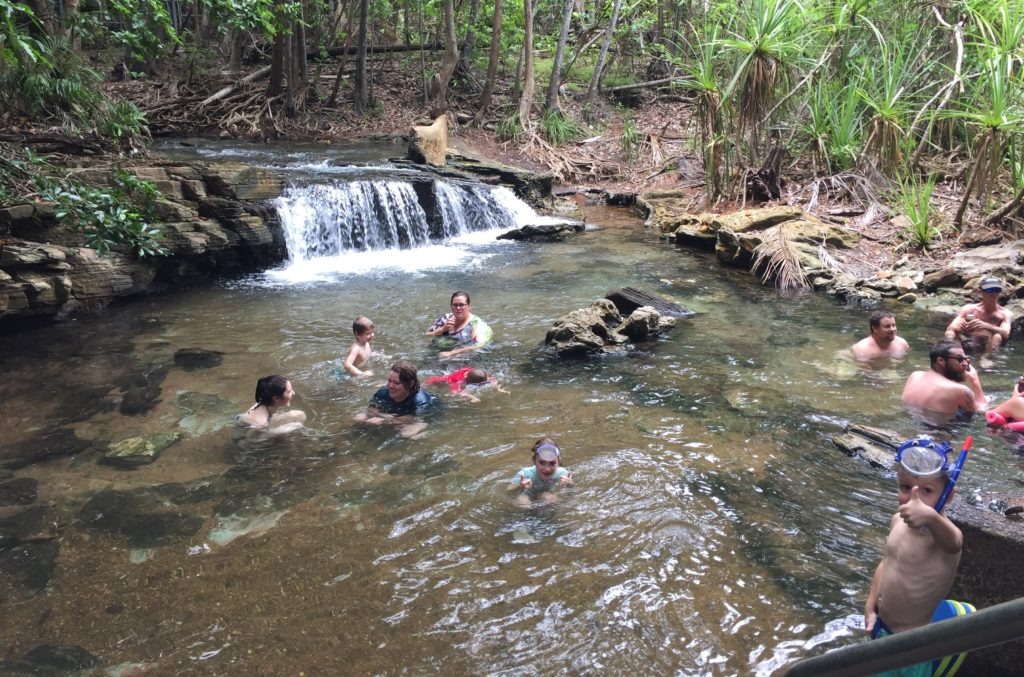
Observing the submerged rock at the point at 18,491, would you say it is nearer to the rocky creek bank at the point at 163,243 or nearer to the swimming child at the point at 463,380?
the swimming child at the point at 463,380

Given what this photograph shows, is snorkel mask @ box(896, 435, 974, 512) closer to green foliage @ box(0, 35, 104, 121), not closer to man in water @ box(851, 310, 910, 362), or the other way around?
man in water @ box(851, 310, 910, 362)

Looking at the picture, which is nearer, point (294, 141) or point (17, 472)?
point (17, 472)

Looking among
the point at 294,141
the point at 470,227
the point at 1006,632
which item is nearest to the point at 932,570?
the point at 1006,632

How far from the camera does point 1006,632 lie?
1.08 meters

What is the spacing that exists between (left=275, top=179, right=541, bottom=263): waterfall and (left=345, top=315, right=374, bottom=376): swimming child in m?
5.00

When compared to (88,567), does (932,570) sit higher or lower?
higher

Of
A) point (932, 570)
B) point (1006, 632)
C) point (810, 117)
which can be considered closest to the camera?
point (1006, 632)

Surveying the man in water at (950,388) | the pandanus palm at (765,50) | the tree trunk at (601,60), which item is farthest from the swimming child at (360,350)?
the tree trunk at (601,60)

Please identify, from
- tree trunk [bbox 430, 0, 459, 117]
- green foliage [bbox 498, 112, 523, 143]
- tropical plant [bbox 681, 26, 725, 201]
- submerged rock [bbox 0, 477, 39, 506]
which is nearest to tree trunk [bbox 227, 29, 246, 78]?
tree trunk [bbox 430, 0, 459, 117]

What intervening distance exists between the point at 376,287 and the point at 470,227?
4.36m

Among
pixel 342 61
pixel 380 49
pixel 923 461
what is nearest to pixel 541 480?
pixel 923 461

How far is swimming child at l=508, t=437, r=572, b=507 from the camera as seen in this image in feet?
14.5

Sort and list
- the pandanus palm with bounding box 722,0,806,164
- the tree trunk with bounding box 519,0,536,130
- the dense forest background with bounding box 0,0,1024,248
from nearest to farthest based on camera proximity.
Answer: the dense forest background with bounding box 0,0,1024,248 < the pandanus palm with bounding box 722,0,806,164 < the tree trunk with bounding box 519,0,536,130

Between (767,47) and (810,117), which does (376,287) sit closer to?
(767,47)
